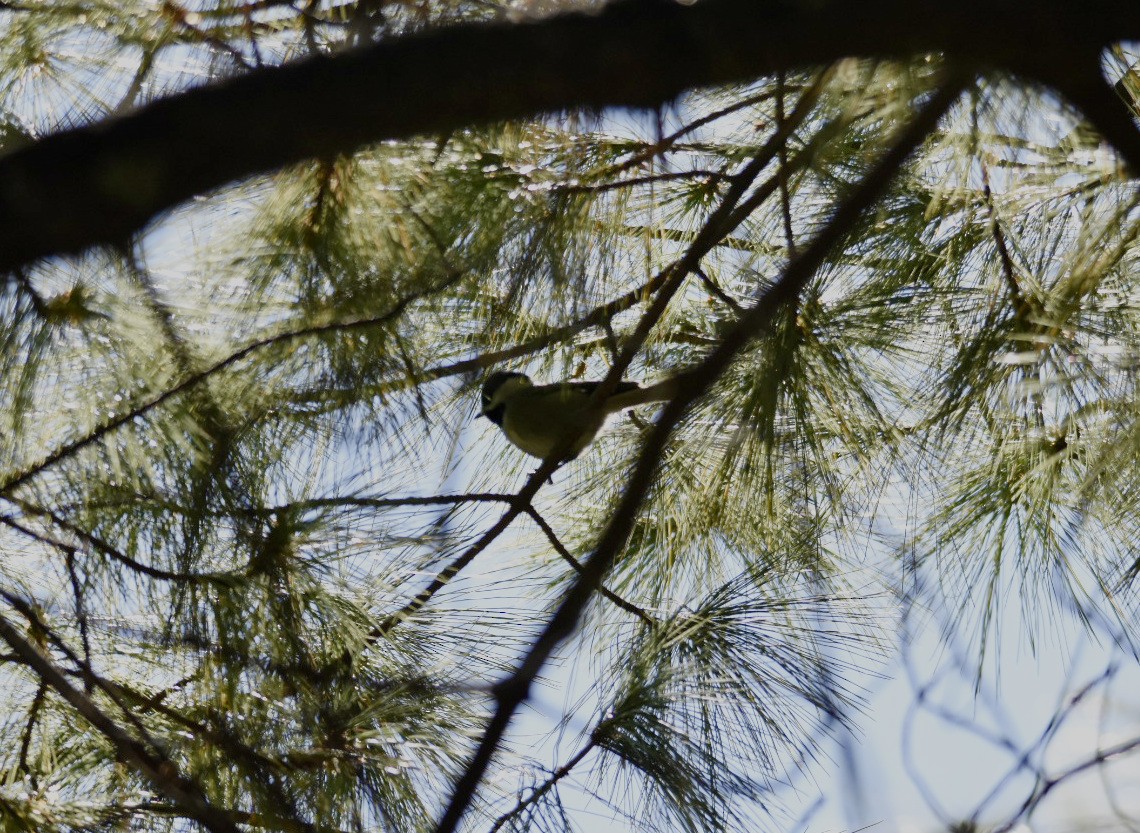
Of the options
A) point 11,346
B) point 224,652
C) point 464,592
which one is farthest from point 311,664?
point 11,346

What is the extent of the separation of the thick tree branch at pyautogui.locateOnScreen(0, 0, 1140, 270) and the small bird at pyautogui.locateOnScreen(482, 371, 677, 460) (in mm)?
646

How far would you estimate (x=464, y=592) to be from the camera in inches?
63.9

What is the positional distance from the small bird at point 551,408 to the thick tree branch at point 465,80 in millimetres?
646

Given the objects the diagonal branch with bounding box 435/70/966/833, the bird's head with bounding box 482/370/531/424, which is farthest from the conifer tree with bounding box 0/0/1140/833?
the bird's head with bounding box 482/370/531/424

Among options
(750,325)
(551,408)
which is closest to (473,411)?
(551,408)

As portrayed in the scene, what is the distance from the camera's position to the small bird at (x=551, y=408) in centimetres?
157

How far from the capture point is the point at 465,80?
77 cm

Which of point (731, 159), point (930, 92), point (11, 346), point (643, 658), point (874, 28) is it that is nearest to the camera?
point (874, 28)

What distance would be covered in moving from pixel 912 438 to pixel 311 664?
36.2 inches

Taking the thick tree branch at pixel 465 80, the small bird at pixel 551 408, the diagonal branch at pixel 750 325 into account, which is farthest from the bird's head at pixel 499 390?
the thick tree branch at pixel 465 80

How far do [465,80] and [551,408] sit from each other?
1210 mm

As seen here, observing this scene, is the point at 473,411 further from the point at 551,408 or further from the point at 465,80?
the point at 465,80

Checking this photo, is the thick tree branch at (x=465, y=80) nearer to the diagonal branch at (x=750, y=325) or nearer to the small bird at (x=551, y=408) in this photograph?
the diagonal branch at (x=750, y=325)

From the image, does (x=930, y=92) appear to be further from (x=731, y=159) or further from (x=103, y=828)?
(x=103, y=828)
